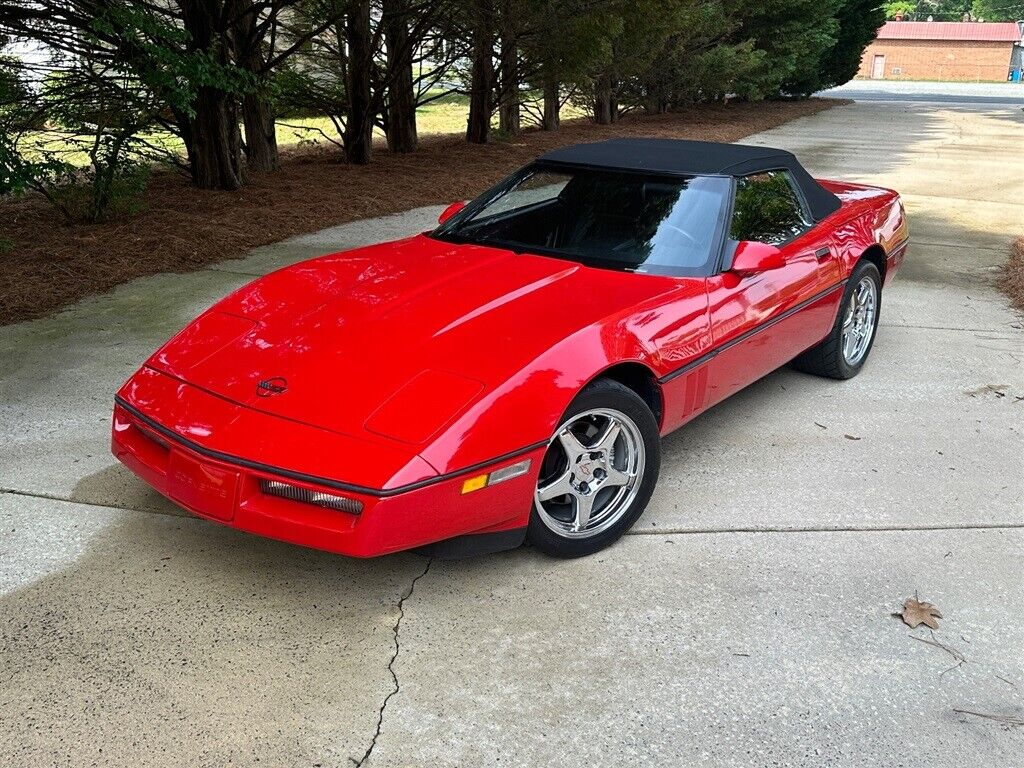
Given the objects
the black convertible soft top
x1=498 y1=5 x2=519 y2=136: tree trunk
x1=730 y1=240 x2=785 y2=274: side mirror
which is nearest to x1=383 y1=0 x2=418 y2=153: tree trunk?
x1=498 y1=5 x2=519 y2=136: tree trunk

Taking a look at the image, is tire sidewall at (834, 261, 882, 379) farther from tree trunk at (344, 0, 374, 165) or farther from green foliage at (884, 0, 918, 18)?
green foliage at (884, 0, 918, 18)

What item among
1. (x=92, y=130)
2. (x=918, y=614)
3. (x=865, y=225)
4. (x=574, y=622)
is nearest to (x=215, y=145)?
(x=92, y=130)

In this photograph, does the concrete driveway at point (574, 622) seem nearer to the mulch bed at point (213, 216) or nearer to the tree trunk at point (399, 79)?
the mulch bed at point (213, 216)

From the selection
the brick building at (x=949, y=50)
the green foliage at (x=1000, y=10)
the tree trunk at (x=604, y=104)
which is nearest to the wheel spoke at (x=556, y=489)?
the tree trunk at (x=604, y=104)

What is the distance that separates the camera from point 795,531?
359cm

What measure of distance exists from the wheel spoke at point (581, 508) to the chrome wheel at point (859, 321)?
2406 millimetres

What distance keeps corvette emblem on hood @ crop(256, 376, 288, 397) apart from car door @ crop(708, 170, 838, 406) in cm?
175

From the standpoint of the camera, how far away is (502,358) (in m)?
3.11

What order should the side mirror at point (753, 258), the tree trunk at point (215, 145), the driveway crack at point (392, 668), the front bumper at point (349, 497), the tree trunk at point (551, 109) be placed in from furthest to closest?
1. the tree trunk at point (551, 109)
2. the tree trunk at point (215, 145)
3. the side mirror at point (753, 258)
4. the front bumper at point (349, 497)
5. the driveway crack at point (392, 668)

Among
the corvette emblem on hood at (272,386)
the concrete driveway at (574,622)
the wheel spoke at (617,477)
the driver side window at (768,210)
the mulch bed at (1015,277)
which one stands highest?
the driver side window at (768,210)

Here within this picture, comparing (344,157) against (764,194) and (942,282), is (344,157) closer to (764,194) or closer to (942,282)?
(942,282)

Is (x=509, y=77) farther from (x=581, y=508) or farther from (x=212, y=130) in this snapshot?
(x=581, y=508)

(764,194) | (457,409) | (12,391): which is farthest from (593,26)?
(457,409)

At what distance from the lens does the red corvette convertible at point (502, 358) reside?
2822 millimetres
